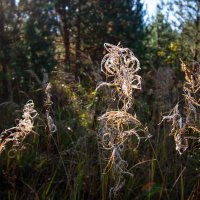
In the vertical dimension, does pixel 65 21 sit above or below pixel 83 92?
above

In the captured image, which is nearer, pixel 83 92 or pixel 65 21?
pixel 83 92

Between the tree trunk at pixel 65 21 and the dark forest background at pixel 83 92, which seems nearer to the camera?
the dark forest background at pixel 83 92

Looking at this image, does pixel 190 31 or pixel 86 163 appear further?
pixel 190 31

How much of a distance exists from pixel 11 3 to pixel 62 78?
13.8 ft

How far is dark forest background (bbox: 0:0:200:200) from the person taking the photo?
3225 millimetres

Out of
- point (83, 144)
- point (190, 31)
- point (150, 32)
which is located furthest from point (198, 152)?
point (150, 32)

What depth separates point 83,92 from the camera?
4.64 meters

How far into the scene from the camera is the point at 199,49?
8.20 meters

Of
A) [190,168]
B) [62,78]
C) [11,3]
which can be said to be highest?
[11,3]

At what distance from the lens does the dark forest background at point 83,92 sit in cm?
322

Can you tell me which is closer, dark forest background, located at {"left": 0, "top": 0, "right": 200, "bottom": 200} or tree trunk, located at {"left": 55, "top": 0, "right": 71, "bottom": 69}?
dark forest background, located at {"left": 0, "top": 0, "right": 200, "bottom": 200}

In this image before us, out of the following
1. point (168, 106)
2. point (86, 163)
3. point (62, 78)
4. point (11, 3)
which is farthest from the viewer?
point (11, 3)

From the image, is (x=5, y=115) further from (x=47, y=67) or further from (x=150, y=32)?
(x=150, y=32)

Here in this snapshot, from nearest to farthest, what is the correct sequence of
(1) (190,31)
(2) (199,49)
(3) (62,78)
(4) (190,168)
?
(4) (190,168)
(3) (62,78)
(2) (199,49)
(1) (190,31)
